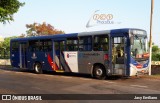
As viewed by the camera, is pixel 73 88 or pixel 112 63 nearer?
pixel 73 88

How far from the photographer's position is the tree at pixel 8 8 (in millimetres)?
24812

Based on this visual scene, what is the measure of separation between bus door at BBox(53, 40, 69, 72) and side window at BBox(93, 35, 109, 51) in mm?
3329

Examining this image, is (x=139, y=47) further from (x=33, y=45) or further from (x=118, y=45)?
(x=33, y=45)

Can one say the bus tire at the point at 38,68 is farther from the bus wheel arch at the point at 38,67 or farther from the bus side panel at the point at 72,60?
the bus side panel at the point at 72,60

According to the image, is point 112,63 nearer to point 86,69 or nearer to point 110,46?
point 110,46

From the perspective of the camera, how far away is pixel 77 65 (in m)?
19.7

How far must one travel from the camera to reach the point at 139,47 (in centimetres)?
1717

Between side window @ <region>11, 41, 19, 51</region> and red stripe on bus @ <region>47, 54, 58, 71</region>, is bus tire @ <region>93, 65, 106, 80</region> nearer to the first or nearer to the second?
red stripe on bus @ <region>47, 54, 58, 71</region>

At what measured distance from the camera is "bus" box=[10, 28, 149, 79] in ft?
54.6

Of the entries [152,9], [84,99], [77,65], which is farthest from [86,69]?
[84,99]

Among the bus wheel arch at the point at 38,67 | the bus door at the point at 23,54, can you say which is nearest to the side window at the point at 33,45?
the bus door at the point at 23,54

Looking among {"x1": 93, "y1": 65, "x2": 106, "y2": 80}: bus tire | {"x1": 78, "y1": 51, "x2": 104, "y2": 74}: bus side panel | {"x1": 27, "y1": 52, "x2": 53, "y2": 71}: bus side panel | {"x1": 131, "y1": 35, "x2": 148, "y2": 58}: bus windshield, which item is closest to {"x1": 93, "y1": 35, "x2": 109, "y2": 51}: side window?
{"x1": 78, "y1": 51, "x2": 104, "y2": 74}: bus side panel

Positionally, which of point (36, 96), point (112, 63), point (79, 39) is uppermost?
point (79, 39)

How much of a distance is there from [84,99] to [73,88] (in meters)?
2.96
